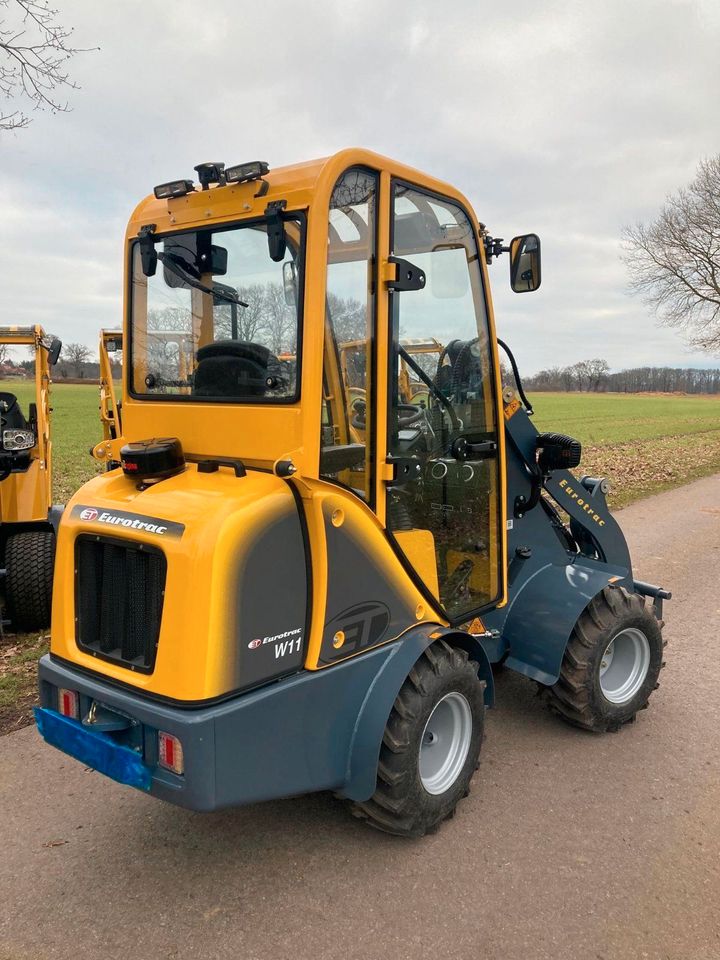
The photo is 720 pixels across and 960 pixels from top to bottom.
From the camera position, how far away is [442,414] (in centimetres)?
325

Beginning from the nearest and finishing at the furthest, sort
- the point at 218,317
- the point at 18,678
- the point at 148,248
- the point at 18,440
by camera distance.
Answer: the point at 218,317
the point at 148,248
the point at 18,678
the point at 18,440

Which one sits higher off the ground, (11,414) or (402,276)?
(402,276)

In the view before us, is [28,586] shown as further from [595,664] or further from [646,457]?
[646,457]

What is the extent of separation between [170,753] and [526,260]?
258 centimetres

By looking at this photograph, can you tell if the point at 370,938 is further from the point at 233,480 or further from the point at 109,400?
the point at 109,400

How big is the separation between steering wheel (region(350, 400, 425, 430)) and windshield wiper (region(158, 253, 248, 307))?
0.64 meters

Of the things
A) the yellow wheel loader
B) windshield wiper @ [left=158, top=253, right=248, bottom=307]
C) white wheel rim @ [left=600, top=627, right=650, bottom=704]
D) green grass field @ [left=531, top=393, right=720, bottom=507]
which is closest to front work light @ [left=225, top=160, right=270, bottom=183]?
windshield wiper @ [left=158, top=253, right=248, bottom=307]

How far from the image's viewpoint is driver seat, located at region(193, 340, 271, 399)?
272 cm

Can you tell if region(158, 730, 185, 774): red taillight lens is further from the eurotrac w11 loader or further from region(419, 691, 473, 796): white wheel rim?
region(419, 691, 473, 796): white wheel rim

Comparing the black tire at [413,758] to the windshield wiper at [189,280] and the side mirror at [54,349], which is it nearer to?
the windshield wiper at [189,280]

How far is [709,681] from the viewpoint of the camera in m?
4.49

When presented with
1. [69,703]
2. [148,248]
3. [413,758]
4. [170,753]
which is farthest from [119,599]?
[148,248]

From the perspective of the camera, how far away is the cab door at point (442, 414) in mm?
2951

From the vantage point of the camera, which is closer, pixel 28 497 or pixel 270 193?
pixel 270 193
